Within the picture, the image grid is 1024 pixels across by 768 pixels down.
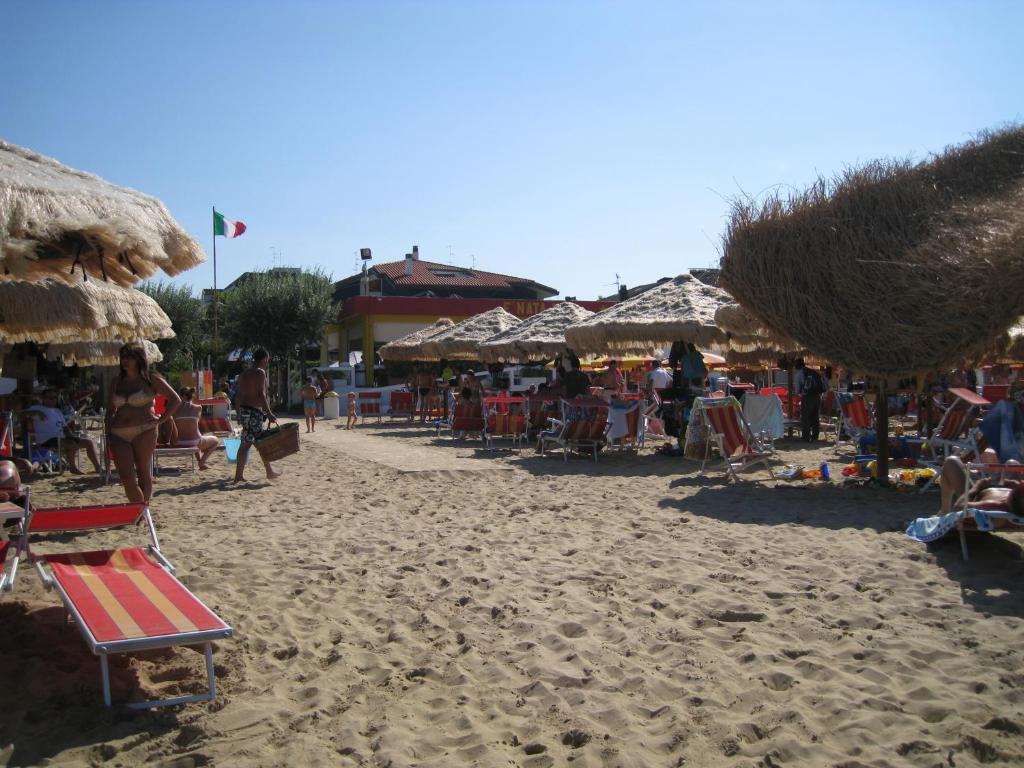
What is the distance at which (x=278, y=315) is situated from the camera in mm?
31922

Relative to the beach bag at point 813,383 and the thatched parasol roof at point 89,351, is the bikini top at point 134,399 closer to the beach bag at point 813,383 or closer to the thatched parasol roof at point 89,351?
the thatched parasol roof at point 89,351

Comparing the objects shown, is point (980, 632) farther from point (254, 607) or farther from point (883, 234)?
point (883, 234)

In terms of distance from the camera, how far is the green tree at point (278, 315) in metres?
31.8

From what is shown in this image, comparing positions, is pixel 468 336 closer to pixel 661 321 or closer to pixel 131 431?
pixel 661 321

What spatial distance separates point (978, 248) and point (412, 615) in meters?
6.10

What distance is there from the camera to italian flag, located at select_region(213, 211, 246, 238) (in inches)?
1150

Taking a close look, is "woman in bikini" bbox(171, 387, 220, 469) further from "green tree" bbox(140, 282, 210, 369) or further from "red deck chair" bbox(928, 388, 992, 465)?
"green tree" bbox(140, 282, 210, 369)

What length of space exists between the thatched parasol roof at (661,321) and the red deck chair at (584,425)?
1473mm

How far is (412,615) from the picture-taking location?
14.6 ft

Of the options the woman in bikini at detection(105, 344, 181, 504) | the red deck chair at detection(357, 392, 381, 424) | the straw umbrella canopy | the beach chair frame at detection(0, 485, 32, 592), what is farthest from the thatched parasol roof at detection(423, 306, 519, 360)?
the beach chair frame at detection(0, 485, 32, 592)

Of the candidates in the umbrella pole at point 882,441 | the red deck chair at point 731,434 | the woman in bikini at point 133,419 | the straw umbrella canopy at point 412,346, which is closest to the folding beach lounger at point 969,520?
the umbrella pole at point 882,441

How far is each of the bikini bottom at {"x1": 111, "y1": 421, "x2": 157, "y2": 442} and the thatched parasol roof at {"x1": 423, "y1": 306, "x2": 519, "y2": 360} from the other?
39.5 feet

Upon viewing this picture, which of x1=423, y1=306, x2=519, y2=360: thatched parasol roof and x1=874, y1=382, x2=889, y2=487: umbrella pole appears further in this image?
x1=423, y1=306, x2=519, y2=360: thatched parasol roof

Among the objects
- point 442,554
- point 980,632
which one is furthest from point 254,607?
point 980,632
